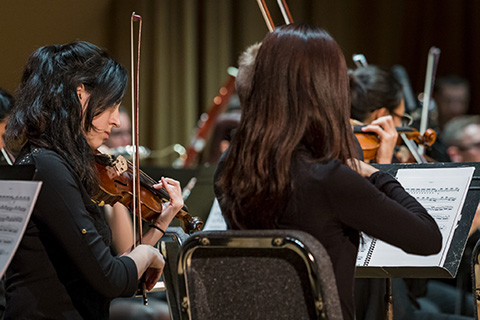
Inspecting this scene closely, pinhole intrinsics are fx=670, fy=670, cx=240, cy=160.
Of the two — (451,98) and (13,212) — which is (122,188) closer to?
(13,212)

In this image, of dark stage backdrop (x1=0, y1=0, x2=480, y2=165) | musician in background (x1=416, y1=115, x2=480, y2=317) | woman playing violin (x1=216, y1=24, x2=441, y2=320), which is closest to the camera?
woman playing violin (x1=216, y1=24, x2=441, y2=320)

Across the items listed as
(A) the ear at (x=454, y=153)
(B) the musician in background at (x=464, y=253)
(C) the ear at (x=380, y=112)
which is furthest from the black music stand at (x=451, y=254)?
(A) the ear at (x=454, y=153)

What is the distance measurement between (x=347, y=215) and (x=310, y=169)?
0.33 ft

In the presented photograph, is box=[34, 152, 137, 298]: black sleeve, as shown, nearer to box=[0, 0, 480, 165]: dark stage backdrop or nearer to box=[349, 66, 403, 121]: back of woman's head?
box=[349, 66, 403, 121]: back of woman's head

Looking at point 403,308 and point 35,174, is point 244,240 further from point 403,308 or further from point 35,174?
point 403,308

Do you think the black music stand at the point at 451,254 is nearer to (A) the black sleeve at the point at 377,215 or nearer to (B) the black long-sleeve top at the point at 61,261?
(A) the black sleeve at the point at 377,215

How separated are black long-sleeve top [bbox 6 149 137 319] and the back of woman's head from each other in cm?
135

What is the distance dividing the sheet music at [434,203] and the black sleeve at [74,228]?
0.59m

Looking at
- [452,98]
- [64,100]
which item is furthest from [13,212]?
[452,98]

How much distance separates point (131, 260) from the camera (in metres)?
1.37

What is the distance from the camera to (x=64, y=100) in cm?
139

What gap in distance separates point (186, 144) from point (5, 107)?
2745 millimetres

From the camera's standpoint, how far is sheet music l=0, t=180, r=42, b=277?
1125 millimetres

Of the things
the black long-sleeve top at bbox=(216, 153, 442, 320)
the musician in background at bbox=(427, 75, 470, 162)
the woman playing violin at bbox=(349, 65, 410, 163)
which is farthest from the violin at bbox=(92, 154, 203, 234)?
the musician in background at bbox=(427, 75, 470, 162)
